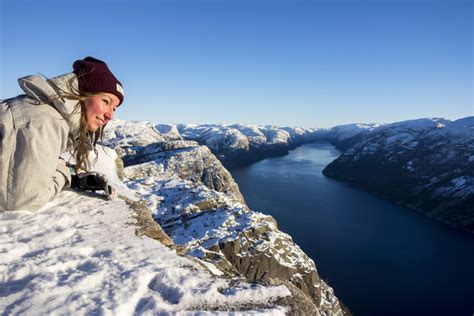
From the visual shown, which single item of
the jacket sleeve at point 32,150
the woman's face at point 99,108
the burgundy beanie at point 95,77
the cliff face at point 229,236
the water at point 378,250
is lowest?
the water at point 378,250

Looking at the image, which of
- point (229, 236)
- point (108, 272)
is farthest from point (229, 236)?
point (108, 272)

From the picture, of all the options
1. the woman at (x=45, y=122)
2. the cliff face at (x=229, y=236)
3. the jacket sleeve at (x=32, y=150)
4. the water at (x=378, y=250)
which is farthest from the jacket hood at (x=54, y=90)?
the water at (x=378, y=250)

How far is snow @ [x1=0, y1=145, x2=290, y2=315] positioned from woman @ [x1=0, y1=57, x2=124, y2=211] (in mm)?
718

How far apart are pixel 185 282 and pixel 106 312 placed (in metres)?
0.96

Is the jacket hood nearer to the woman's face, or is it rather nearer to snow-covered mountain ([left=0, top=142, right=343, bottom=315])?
the woman's face

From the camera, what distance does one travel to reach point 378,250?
9012 centimetres

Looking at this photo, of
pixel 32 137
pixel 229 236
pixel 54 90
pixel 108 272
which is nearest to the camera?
pixel 108 272

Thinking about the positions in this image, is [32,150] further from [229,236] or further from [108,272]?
[229,236]

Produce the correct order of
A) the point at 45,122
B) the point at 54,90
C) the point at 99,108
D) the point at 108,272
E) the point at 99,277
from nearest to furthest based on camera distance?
→ the point at 99,277 → the point at 108,272 → the point at 45,122 → the point at 54,90 → the point at 99,108

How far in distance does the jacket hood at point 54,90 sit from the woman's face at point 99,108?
0.20 m

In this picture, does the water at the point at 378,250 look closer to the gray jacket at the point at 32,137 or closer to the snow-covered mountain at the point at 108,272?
the snow-covered mountain at the point at 108,272

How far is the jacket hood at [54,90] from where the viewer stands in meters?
4.72

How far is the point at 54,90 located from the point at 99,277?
2773 mm

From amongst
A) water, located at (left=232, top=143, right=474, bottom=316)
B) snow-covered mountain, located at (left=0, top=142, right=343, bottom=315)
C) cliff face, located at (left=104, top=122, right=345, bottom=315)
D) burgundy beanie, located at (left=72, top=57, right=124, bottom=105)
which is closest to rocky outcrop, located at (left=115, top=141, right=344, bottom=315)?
cliff face, located at (left=104, top=122, right=345, bottom=315)
